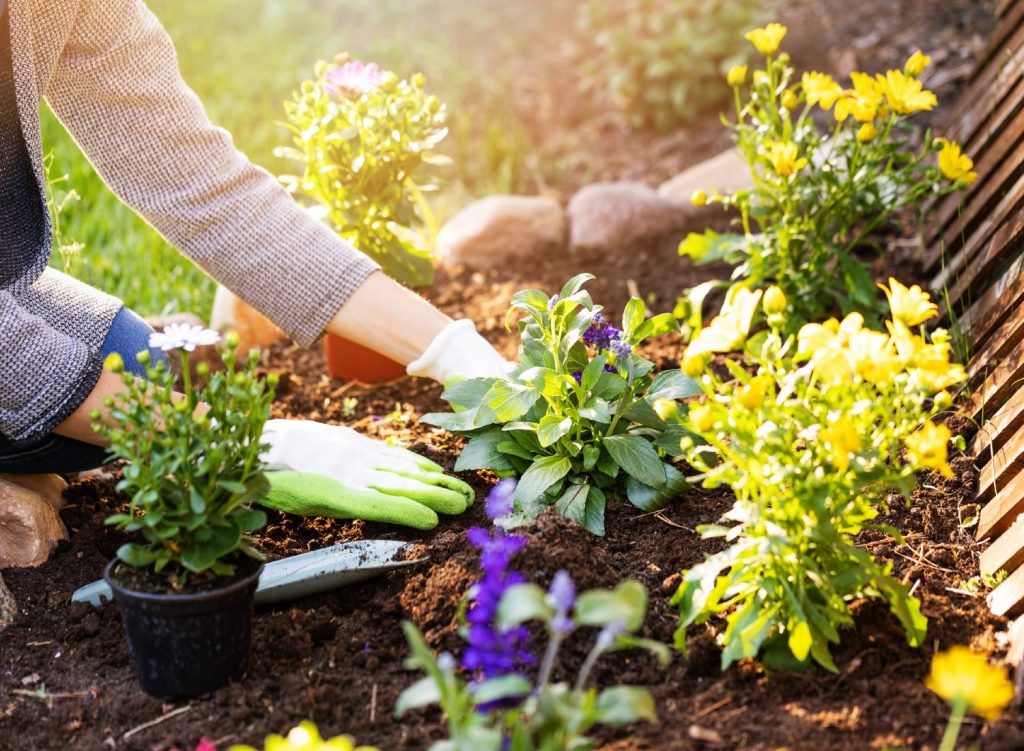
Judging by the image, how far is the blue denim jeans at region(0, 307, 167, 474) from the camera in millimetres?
1923

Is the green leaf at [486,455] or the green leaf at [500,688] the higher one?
the green leaf at [500,688]

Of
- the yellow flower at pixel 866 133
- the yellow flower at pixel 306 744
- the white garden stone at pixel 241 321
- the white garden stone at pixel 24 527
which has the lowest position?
the white garden stone at pixel 24 527

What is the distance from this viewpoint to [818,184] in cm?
229

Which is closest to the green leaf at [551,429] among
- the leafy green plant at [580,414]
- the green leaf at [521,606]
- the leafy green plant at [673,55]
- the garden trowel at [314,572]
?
the leafy green plant at [580,414]

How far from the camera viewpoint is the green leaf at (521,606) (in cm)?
104

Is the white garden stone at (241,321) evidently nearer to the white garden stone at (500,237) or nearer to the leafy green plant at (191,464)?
the white garden stone at (500,237)

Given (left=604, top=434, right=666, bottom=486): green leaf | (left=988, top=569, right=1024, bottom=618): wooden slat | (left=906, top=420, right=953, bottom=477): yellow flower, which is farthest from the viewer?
(left=604, top=434, right=666, bottom=486): green leaf

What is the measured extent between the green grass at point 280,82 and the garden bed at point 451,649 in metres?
1.33

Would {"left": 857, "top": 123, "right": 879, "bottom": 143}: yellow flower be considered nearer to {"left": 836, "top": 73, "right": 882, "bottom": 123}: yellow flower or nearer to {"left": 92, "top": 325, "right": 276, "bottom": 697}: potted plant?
{"left": 836, "top": 73, "right": 882, "bottom": 123}: yellow flower

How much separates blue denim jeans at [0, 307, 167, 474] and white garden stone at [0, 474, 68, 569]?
0.13 feet

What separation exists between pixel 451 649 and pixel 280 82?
3649 mm

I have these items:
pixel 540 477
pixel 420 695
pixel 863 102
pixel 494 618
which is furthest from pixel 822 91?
pixel 420 695

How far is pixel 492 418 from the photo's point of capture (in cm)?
190

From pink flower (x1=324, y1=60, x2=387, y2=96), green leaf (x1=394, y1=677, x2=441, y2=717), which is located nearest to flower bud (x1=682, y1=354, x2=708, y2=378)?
green leaf (x1=394, y1=677, x2=441, y2=717)
